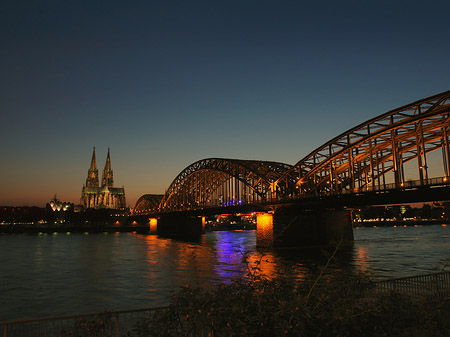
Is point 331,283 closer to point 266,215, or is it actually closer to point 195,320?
point 195,320

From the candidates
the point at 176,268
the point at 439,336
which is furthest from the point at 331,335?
the point at 176,268

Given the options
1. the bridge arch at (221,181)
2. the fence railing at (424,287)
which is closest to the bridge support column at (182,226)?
the bridge arch at (221,181)

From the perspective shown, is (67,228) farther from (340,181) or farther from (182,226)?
(340,181)

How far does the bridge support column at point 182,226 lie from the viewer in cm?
13150

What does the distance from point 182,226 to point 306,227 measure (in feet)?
239

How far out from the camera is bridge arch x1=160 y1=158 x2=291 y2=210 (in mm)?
87000

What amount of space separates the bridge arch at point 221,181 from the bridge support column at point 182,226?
18.5ft

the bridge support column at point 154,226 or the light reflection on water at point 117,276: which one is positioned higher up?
the bridge support column at point 154,226

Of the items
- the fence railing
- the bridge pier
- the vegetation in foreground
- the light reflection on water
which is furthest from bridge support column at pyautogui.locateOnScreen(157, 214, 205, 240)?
the vegetation in foreground

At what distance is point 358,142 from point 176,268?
105 ft

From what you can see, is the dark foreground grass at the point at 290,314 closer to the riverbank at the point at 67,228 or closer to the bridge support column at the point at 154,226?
the bridge support column at the point at 154,226

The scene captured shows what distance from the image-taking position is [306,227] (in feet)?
220

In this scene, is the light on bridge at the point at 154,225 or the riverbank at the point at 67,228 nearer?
the light on bridge at the point at 154,225

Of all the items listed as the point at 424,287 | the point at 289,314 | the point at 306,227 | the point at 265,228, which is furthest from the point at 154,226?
the point at 289,314
